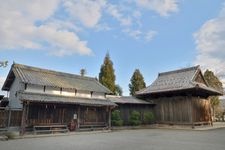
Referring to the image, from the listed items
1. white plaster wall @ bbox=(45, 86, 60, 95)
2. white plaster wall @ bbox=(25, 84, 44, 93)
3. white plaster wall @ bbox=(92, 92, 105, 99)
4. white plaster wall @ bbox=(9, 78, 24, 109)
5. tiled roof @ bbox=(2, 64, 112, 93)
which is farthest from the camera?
white plaster wall @ bbox=(92, 92, 105, 99)

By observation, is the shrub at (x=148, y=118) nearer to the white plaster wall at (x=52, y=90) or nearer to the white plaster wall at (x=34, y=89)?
the white plaster wall at (x=52, y=90)

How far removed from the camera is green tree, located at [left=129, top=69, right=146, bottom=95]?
46000 millimetres

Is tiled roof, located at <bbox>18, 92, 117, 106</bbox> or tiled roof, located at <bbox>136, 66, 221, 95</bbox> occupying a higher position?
tiled roof, located at <bbox>136, 66, 221, 95</bbox>

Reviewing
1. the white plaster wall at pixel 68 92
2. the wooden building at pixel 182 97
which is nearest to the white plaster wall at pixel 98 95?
the white plaster wall at pixel 68 92

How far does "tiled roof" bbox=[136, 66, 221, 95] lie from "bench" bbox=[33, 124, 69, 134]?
12.9 metres

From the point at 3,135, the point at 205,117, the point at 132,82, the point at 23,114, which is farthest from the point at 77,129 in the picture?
the point at 132,82

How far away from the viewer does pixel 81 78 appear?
28.9 meters

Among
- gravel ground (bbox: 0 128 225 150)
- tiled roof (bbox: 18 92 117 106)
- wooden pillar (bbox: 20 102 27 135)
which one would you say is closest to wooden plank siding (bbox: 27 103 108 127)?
tiled roof (bbox: 18 92 117 106)

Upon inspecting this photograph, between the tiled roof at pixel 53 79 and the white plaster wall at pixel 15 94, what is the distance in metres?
1.07

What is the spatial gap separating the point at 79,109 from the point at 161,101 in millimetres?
11509

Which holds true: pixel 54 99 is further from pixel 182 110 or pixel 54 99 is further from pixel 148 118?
pixel 182 110

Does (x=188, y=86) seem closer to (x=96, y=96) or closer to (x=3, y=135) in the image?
(x=96, y=96)

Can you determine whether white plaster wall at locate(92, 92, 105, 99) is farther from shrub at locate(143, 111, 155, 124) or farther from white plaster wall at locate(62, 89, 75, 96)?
shrub at locate(143, 111, 155, 124)

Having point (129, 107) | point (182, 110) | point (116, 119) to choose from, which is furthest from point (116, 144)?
point (182, 110)
